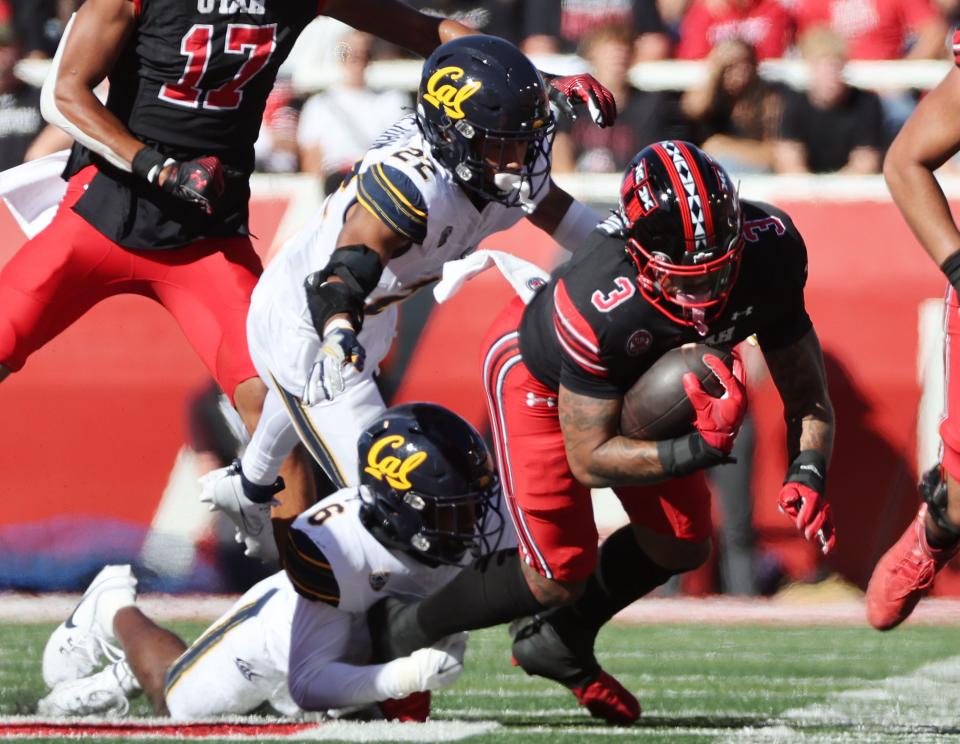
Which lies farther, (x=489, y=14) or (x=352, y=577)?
(x=489, y=14)

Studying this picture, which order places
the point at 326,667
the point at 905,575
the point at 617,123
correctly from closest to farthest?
the point at 326,667 < the point at 905,575 < the point at 617,123

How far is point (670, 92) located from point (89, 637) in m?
3.90

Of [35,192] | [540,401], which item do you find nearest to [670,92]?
[35,192]

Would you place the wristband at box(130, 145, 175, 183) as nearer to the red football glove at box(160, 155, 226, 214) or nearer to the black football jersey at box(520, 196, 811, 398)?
the red football glove at box(160, 155, 226, 214)

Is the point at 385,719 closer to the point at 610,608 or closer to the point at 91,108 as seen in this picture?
the point at 610,608

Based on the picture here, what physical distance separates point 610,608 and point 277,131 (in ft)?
13.2

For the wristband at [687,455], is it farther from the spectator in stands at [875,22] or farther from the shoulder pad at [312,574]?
the spectator in stands at [875,22]

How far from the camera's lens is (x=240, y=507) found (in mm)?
5539

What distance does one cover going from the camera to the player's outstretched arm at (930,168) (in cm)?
452

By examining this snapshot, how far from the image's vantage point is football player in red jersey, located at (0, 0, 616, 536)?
5293mm

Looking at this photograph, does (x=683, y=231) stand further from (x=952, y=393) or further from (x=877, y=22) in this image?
(x=877, y=22)

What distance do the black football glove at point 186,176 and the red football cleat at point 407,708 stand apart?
158cm

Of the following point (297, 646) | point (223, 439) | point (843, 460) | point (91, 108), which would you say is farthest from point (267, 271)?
point (843, 460)

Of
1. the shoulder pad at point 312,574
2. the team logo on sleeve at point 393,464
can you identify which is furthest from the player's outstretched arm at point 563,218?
the shoulder pad at point 312,574
